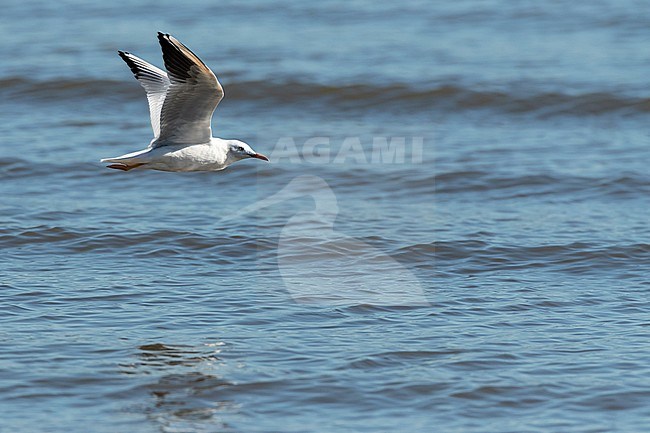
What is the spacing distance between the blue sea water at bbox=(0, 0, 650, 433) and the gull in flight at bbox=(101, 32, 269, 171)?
36.8 inches

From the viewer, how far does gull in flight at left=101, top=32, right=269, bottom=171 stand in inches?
284

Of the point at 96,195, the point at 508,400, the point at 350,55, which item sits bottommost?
the point at 508,400

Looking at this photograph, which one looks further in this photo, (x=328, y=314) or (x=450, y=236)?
(x=450, y=236)

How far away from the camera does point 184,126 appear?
771cm

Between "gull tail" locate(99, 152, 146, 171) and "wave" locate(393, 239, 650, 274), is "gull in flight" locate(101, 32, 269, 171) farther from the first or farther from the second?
"wave" locate(393, 239, 650, 274)

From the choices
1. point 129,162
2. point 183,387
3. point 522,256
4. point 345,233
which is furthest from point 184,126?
point 522,256

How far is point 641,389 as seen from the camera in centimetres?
642

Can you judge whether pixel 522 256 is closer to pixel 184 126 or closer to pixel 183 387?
pixel 184 126

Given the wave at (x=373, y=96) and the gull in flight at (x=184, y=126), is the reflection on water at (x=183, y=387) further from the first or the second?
the wave at (x=373, y=96)

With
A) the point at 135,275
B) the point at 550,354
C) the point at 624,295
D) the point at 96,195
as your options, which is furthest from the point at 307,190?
the point at 550,354

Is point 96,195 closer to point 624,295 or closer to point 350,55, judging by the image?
point 624,295

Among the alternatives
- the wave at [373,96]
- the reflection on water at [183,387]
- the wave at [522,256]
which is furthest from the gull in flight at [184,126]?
the wave at [373,96]

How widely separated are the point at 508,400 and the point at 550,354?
74 cm

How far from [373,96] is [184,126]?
709cm
